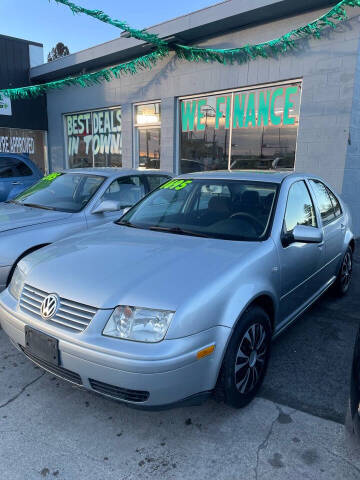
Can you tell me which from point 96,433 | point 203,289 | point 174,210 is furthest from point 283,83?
point 96,433

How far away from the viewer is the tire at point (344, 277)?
4500 millimetres

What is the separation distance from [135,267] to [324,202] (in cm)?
249

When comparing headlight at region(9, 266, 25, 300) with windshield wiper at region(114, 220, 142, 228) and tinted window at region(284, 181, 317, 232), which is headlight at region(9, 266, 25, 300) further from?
tinted window at region(284, 181, 317, 232)

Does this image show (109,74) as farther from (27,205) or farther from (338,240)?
(338,240)

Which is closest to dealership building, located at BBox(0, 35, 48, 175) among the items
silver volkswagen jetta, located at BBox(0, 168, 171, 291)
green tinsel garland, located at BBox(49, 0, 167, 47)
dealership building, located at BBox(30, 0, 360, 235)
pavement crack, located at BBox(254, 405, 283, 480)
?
dealership building, located at BBox(30, 0, 360, 235)

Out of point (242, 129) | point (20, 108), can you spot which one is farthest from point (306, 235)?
point (20, 108)

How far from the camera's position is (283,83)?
737 centimetres

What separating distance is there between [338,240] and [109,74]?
849cm

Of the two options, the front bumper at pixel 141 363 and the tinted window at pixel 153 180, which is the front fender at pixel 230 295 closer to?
the front bumper at pixel 141 363

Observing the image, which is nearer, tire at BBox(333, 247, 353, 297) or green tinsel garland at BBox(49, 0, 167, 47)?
tire at BBox(333, 247, 353, 297)

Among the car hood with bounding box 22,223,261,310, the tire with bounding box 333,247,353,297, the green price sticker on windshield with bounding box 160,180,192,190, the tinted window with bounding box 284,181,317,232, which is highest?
the green price sticker on windshield with bounding box 160,180,192,190

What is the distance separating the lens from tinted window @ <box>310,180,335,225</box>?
3.79 metres

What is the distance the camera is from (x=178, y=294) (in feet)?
6.94

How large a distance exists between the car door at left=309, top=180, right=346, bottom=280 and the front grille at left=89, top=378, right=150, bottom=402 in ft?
8.14
